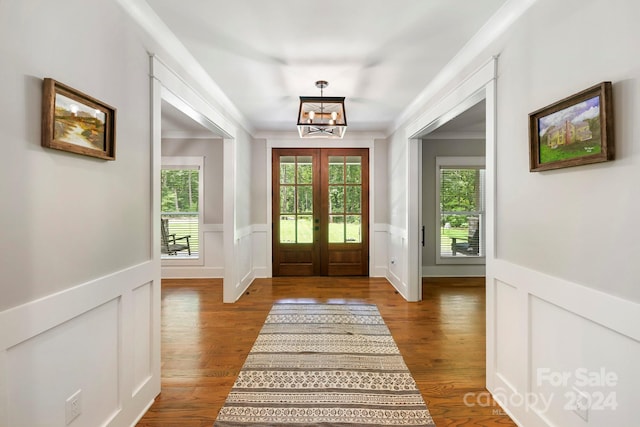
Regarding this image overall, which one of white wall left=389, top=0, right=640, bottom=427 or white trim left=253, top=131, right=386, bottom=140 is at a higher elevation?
white trim left=253, top=131, right=386, bottom=140

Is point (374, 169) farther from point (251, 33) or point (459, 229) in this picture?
point (251, 33)

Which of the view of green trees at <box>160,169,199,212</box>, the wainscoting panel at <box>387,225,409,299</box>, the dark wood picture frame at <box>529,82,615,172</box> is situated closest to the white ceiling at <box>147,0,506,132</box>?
the dark wood picture frame at <box>529,82,615,172</box>

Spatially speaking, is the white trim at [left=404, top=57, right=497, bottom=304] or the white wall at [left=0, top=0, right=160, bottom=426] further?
the white trim at [left=404, top=57, right=497, bottom=304]

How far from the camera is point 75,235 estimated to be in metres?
1.36

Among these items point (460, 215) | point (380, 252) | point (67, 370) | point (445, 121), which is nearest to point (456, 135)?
point (460, 215)

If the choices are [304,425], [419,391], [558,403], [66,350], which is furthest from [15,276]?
[558,403]

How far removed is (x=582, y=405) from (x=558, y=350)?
0.24 meters

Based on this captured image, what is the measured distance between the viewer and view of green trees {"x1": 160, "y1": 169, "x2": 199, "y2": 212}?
5363 mm

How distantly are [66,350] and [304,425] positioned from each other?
130 cm

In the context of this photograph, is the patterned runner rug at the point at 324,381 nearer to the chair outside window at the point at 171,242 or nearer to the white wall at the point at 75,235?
the white wall at the point at 75,235

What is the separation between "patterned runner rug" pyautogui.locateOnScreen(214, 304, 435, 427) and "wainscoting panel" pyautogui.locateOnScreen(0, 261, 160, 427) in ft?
1.92

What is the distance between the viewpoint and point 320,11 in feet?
6.28

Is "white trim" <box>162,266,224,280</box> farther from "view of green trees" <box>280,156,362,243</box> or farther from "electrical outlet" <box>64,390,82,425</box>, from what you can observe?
"electrical outlet" <box>64,390,82,425</box>

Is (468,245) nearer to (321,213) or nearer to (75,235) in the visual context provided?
(321,213)
